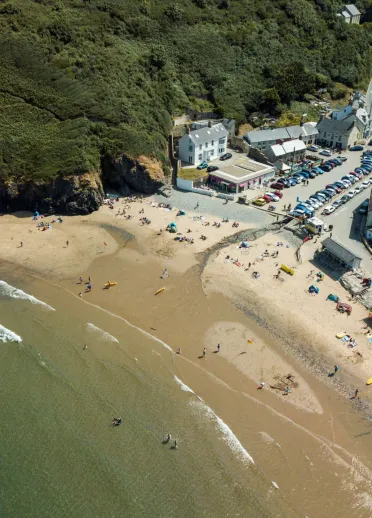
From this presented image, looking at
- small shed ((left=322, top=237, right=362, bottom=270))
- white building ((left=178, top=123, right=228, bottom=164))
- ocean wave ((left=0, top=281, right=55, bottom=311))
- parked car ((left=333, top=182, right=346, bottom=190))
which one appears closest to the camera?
ocean wave ((left=0, top=281, right=55, bottom=311))

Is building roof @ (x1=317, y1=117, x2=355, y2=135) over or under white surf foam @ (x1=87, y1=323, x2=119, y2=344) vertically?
over

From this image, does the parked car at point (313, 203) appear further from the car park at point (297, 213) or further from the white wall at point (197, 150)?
the white wall at point (197, 150)

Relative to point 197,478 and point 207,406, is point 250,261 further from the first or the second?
point 197,478

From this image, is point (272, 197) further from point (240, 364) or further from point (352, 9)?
point (352, 9)

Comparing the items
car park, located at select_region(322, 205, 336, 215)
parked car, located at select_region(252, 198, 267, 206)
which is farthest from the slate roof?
car park, located at select_region(322, 205, 336, 215)

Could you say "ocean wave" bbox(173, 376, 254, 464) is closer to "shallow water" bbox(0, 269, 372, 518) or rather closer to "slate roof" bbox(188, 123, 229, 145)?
"shallow water" bbox(0, 269, 372, 518)

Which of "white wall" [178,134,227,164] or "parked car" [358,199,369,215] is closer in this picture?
"parked car" [358,199,369,215]

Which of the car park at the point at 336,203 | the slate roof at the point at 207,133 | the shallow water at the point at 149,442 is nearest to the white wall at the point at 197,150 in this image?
the slate roof at the point at 207,133
